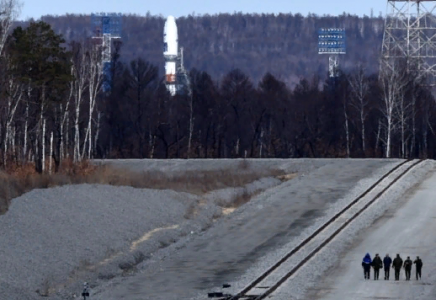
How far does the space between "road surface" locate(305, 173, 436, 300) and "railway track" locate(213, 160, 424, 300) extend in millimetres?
885

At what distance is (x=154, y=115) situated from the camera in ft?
292

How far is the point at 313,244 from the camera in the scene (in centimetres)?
3278

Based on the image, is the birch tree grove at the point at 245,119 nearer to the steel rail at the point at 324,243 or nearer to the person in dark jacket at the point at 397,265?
the steel rail at the point at 324,243

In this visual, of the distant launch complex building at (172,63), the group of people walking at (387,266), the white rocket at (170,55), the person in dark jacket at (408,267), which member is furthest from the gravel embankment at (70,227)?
the white rocket at (170,55)

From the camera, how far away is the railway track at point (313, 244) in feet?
84.4

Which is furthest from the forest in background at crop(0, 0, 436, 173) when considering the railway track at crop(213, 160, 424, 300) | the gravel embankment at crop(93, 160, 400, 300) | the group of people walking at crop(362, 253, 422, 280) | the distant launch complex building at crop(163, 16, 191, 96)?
the group of people walking at crop(362, 253, 422, 280)

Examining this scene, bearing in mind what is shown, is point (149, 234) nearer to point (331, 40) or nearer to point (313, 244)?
point (313, 244)

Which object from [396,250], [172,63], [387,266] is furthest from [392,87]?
[172,63]

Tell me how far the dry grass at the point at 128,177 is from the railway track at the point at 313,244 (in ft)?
23.6

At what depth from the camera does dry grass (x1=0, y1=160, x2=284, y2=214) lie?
1654 inches

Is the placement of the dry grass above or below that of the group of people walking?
above

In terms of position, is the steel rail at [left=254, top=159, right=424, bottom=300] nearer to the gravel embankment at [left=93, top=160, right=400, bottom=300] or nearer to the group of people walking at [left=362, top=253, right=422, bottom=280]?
the gravel embankment at [left=93, top=160, right=400, bottom=300]

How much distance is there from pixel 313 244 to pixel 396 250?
94.6 inches

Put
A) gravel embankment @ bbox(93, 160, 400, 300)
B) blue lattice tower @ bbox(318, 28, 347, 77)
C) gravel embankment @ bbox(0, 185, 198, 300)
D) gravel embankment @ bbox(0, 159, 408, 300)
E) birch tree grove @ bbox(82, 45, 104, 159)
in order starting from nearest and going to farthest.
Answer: gravel embankment @ bbox(93, 160, 400, 300) < gravel embankment @ bbox(0, 159, 408, 300) < gravel embankment @ bbox(0, 185, 198, 300) < birch tree grove @ bbox(82, 45, 104, 159) < blue lattice tower @ bbox(318, 28, 347, 77)
